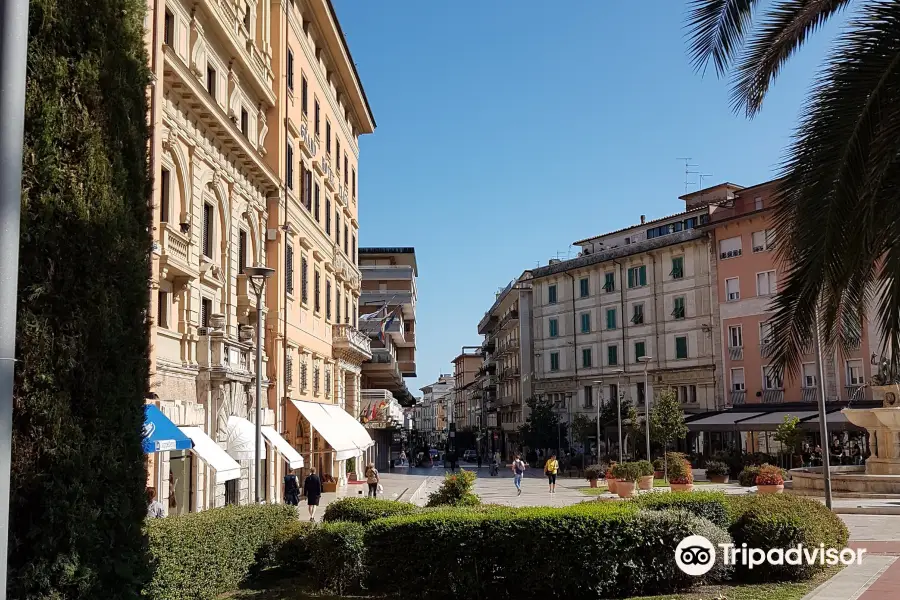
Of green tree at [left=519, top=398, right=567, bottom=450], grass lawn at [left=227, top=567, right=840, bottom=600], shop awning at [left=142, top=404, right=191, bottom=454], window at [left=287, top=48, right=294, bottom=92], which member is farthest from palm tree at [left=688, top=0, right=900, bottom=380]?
green tree at [left=519, top=398, right=567, bottom=450]

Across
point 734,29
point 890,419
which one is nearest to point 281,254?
point 890,419

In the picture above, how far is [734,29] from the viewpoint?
9.63 meters

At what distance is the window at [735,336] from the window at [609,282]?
10.8 metres

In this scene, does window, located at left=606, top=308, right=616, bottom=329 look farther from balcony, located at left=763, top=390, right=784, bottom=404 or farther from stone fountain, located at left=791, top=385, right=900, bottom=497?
stone fountain, located at left=791, top=385, right=900, bottom=497

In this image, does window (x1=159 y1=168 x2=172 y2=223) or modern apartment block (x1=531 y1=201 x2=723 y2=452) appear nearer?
window (x1=159 y1=168 x2=172 y2=223)

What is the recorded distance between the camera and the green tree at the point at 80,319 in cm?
691

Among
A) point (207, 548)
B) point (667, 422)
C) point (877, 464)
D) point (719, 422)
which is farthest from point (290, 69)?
point (719, 422)

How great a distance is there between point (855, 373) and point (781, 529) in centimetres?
3929

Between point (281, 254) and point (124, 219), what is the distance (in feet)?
80.3

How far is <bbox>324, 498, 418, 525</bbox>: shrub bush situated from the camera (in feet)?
48.0

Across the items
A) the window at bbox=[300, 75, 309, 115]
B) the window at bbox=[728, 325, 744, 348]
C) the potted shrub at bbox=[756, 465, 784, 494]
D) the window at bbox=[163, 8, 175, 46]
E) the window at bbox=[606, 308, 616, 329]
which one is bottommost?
the potted shrub at bbox=[756, 465, 784, 494]

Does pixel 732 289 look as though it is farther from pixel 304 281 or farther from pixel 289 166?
pixel 289 166

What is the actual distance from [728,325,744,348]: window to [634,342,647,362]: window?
7.36m

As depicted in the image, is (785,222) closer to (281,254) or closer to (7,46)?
(7,46)
